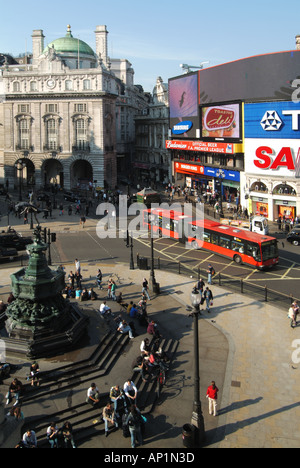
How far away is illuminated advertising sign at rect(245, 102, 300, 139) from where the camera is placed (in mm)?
48500

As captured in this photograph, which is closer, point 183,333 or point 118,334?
point 118,334

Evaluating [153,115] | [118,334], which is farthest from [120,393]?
[153,115]

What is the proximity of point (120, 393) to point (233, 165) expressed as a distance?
46841 mm

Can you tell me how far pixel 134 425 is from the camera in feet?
49.3

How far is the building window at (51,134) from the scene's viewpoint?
75125mm

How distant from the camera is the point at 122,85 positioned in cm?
10450

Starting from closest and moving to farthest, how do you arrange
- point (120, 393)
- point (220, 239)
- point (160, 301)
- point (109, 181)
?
point (120, 393) → point (160, 301) → point (220, 239) → point (109, 181)

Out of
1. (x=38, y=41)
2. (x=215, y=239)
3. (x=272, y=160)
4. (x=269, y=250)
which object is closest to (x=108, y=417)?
(x=269, y=250)

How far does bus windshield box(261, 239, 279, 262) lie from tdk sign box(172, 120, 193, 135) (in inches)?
1529

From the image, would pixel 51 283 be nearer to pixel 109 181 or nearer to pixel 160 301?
pixel 160 301

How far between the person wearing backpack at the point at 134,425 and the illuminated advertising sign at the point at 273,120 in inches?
1580

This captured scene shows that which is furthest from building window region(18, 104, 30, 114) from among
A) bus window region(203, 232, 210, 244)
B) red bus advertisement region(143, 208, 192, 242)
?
bus window region(203, 232, 210, 244)

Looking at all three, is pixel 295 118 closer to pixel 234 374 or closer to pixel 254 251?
pixel 254 251

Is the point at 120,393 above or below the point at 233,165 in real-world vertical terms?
below
